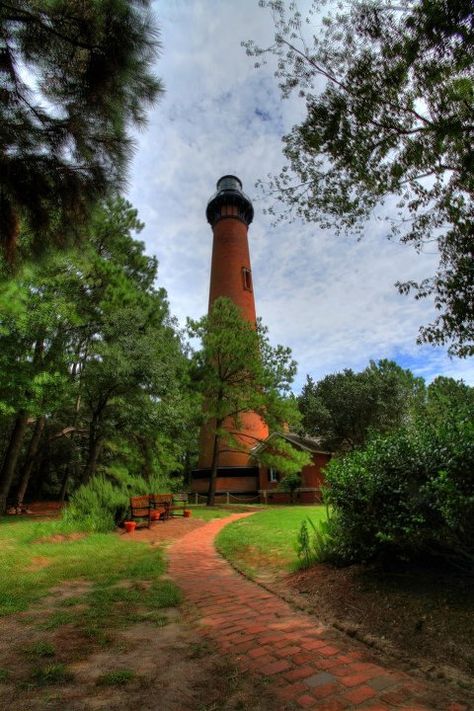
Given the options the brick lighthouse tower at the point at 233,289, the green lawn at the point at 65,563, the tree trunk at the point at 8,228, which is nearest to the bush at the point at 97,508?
the green lawn at the point at 65,563

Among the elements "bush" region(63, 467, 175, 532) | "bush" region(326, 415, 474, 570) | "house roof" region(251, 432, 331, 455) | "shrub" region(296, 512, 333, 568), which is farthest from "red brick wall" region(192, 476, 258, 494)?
"bush" region(326, 415, 474, 570)

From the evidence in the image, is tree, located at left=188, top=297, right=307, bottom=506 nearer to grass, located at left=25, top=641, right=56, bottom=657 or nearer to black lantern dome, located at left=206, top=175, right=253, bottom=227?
black lantern dome, located at left=206, top=175, right=253, bottom=227

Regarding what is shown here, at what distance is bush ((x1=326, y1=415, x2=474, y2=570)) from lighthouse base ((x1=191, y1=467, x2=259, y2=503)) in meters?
22.2

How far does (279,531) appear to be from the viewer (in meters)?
9.92

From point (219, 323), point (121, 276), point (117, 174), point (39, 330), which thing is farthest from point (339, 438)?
point (117, 174)

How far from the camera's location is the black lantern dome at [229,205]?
3168cm

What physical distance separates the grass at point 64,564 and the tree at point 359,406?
27.2 m

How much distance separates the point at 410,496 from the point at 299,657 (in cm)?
181

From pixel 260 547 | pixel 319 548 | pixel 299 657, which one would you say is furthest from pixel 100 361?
pixel 299 657

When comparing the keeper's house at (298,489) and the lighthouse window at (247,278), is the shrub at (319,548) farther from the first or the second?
the lighthouse window at (247,278)

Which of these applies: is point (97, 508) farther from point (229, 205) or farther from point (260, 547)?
point (229, 205)

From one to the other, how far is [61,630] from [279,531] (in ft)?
22.5

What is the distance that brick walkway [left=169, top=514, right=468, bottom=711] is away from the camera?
2486mm

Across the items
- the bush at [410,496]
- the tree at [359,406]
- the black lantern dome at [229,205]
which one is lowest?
the bush at [410,496]
